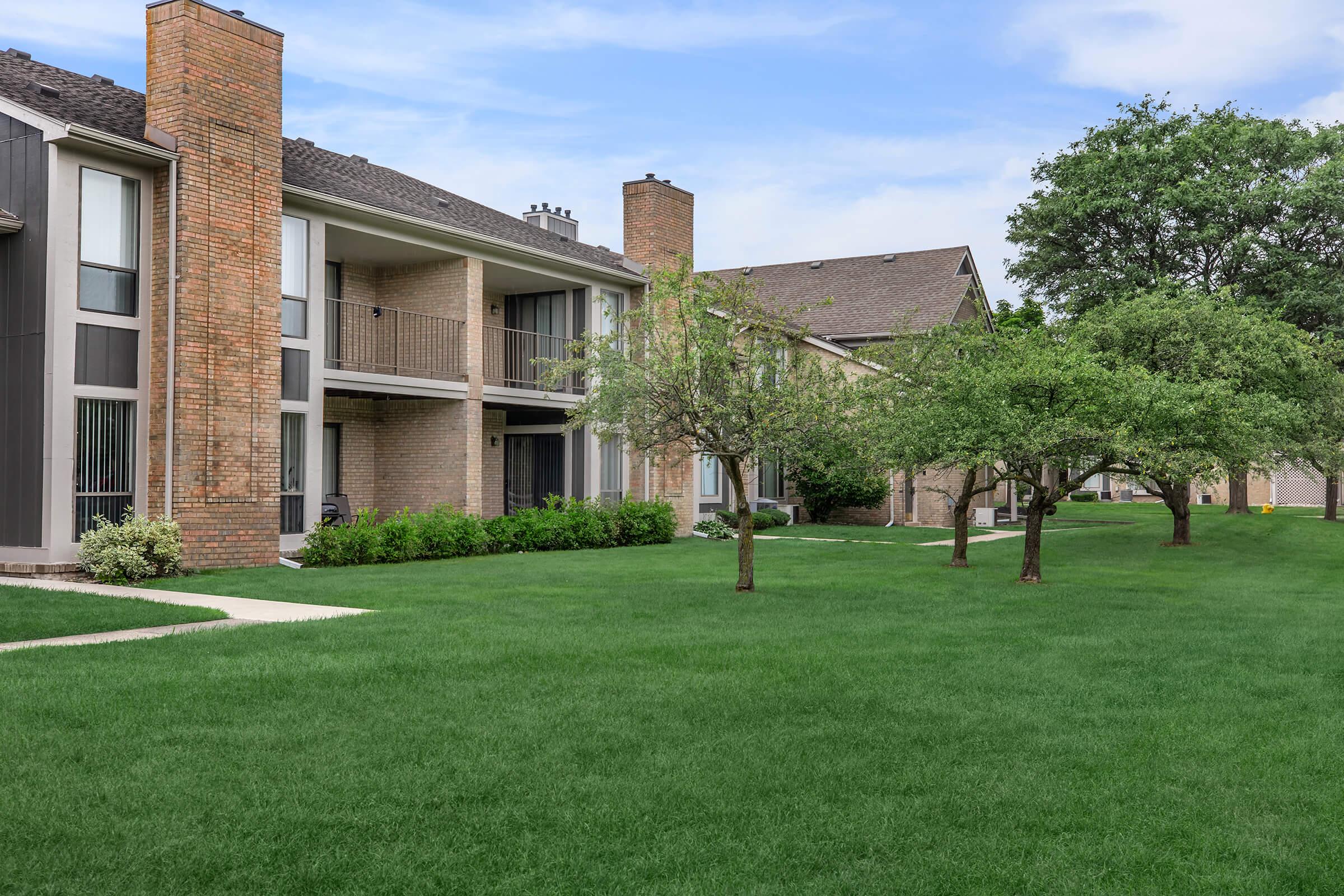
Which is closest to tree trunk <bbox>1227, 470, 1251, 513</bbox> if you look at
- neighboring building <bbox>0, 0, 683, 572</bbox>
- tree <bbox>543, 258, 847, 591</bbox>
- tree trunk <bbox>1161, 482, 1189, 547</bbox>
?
tree trunk <bbox>1161, 482, 1189, 547</bbox>

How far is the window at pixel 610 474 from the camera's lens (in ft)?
80.2

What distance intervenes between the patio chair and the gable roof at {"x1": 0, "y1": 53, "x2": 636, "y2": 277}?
5.17 meters

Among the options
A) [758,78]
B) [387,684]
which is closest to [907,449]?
[758,78]

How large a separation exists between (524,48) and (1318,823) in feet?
49.1

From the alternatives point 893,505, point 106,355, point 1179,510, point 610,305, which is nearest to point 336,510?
point 106,355

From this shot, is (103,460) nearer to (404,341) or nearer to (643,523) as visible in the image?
(404,341)

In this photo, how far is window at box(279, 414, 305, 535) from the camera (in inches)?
706

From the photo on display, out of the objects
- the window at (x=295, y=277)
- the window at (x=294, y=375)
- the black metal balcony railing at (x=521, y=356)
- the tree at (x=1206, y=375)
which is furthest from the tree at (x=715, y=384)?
the black metal balcony railing at (x=521, y=356)

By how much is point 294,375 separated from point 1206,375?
1548cm

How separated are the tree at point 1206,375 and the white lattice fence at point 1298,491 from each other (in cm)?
3148

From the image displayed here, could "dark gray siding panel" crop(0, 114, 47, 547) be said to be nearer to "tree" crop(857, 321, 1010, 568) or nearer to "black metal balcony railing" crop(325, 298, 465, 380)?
"black metal balcony railing" crop(325, 298, 465, 380)

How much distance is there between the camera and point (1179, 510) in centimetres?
2433

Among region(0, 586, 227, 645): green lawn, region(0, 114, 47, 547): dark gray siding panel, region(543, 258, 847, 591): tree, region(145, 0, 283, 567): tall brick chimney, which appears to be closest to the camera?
region(0, 586, 227, 645): green lawn

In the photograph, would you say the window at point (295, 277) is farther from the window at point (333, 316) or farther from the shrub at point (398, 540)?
the shrub at point (398, 540)
